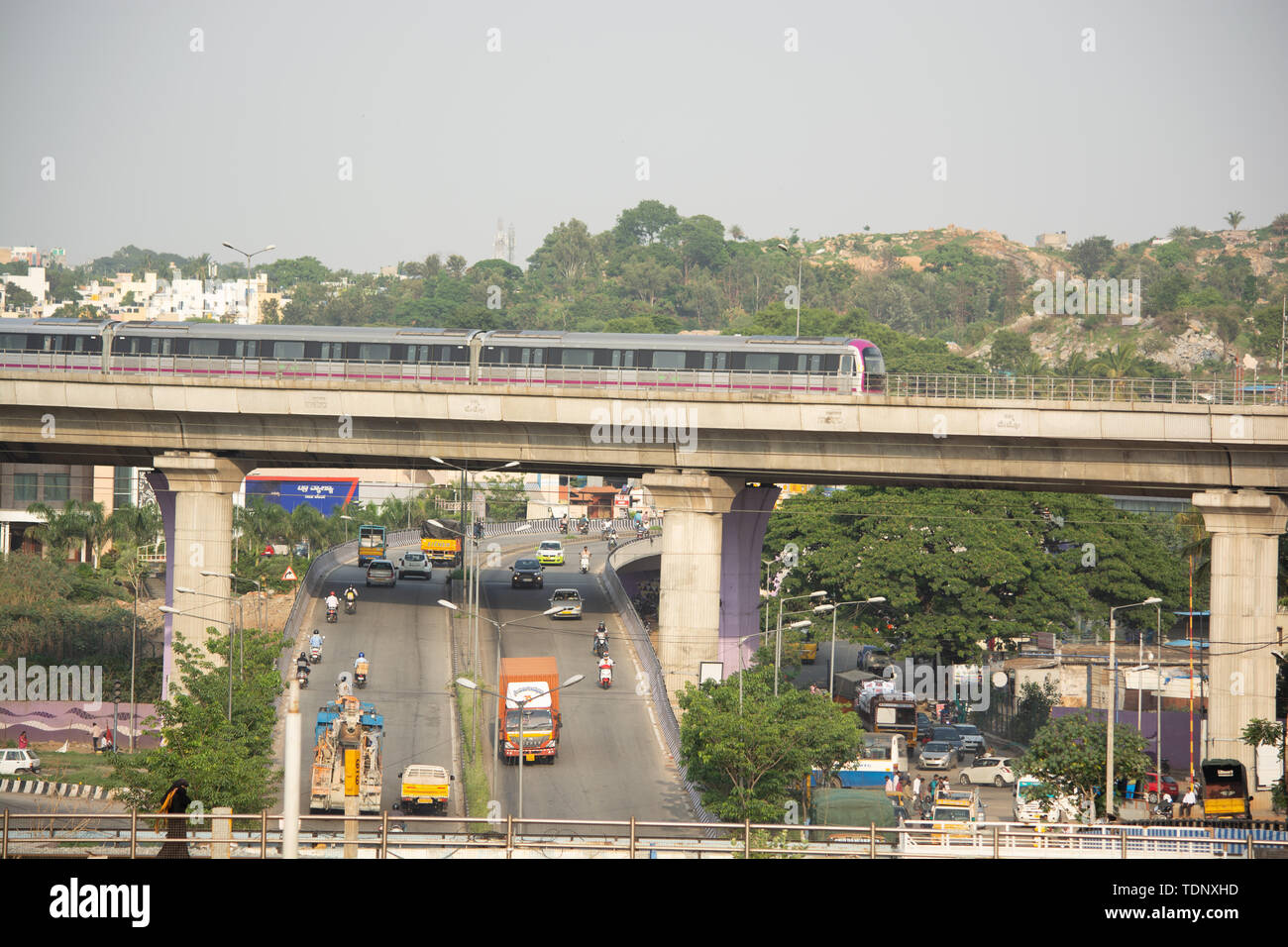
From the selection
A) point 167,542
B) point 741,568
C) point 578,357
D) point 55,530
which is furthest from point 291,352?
point 55,530

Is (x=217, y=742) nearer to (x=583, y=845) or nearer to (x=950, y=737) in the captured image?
(x=583, y=845)

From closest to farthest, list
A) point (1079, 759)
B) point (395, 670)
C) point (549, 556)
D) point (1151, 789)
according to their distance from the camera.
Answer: point (1079, 759) < point (1151, 789) < point (395, 670) < point (549, 556)

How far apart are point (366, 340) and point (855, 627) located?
37.0 m

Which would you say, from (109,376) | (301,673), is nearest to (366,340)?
(109,376)

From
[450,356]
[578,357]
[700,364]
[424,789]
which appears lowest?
[424,789]

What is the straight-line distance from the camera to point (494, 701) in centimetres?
5834

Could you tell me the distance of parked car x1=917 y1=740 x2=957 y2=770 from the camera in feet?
209

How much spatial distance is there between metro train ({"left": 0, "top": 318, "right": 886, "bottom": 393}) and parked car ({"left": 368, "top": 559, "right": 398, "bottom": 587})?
1522 cm

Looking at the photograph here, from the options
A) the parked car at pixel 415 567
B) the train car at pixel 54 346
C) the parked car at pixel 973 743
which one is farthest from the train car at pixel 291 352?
the parked car at pixel 973 743

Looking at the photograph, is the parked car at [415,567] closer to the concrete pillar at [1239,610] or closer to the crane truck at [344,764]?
the crane truck at [344,764]

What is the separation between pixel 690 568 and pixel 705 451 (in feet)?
16.4

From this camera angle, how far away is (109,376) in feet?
197

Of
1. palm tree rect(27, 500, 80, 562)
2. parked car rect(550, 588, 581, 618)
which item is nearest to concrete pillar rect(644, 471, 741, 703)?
parked car rect(550, 588, 581, 618)
